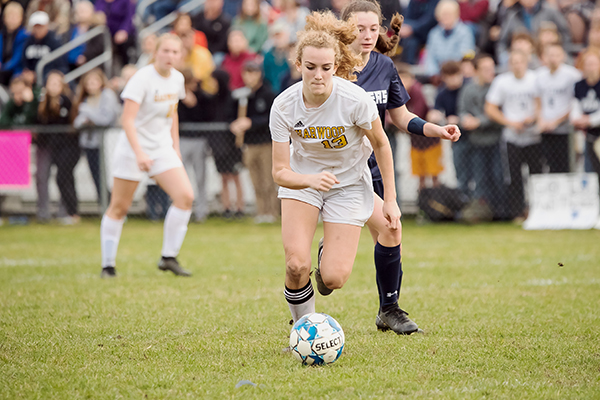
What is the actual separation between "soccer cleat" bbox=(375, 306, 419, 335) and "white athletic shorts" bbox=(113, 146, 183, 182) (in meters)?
3.29

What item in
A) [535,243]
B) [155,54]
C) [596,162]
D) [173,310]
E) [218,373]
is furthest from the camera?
[596,162]

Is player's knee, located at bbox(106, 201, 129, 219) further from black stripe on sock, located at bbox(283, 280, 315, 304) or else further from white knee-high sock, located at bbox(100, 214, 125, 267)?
black stripe on sock, located at bbox(283, 280, 315, 304)

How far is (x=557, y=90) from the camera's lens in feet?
37.8

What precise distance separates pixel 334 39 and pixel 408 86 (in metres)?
7.77

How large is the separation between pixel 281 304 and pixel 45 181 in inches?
317

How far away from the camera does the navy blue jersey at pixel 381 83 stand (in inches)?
208

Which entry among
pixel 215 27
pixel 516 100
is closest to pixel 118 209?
pixel 516 100

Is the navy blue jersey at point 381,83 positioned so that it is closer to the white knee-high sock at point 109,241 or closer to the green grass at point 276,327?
the green grass at point 276,327

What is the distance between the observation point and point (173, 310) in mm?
6020

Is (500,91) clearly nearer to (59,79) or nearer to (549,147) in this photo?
(549,147)

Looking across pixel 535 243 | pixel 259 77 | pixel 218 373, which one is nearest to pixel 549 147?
pixel 535 243

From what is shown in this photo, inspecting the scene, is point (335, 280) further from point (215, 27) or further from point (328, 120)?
point (215, 27)

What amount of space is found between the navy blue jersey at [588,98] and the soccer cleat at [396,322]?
7.18 m

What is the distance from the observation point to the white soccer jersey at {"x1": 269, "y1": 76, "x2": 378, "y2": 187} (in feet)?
15.2
